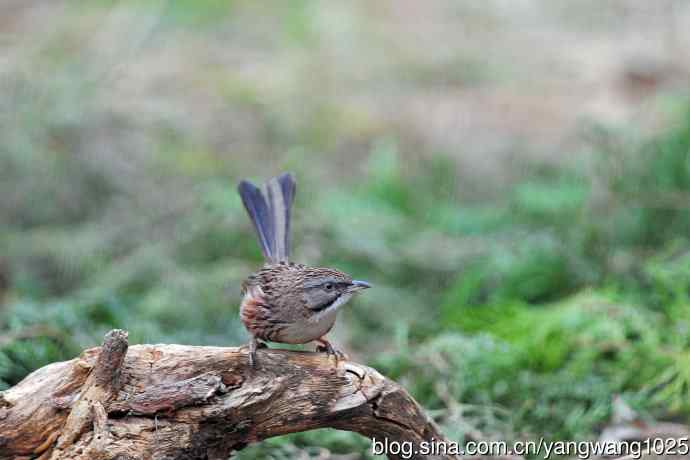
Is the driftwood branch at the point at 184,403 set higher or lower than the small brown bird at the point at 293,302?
lower

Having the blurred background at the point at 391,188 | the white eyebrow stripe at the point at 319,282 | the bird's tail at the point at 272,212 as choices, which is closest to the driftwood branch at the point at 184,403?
the white eyebrow stripe at the point at 319,282

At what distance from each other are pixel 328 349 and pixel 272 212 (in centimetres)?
87

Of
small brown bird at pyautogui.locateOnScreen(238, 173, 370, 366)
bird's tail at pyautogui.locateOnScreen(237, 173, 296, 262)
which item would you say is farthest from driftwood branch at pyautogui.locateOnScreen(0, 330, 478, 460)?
bird's tail at pyautogui.locateOnScreen(237, 173, 296, 262)

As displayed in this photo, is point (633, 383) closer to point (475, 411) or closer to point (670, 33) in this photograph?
point (475, 411)

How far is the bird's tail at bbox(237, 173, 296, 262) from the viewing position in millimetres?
3980

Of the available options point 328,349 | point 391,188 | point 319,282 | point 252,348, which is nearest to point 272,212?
point 319,282

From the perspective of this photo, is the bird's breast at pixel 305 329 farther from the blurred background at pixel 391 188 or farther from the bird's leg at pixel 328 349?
the blurred background at pixel 391 188

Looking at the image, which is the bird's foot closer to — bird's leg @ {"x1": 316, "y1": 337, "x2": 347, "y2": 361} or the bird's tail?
bird's leg @ {"x1": 316, "y1": 337, "x2": 347, "y2": 361}

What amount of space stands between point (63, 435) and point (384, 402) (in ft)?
3.70

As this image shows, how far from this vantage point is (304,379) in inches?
123

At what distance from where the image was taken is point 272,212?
399cm

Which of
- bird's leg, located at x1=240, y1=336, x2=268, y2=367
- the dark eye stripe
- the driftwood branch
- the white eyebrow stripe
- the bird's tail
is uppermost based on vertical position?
the bird's tail

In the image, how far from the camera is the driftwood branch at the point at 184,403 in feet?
9.50

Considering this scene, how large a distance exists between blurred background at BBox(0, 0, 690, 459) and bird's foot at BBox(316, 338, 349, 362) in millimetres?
849
